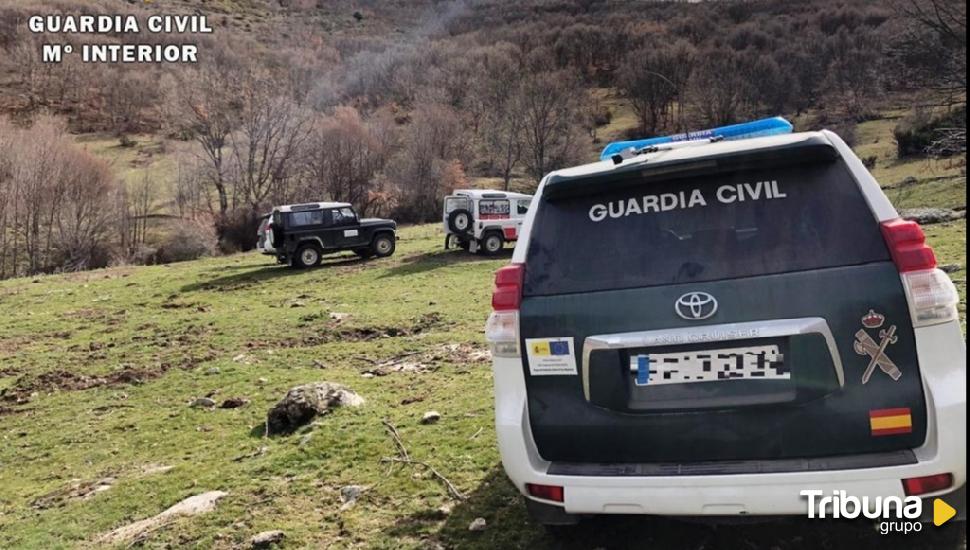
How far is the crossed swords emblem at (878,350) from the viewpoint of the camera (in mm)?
2316

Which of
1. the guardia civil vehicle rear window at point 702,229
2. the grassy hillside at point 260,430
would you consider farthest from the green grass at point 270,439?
the guardia civil vehicle rear window at point 702,229

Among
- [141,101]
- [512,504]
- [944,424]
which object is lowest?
[512,504]

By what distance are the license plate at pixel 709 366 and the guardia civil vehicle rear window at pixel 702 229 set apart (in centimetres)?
29

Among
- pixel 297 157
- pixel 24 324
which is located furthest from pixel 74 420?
pixel 297 157

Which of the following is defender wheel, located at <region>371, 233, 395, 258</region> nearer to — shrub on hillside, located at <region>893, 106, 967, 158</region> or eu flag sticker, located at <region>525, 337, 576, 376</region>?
eu flag sticker, located at <region>525, 337, 576, 376</region>

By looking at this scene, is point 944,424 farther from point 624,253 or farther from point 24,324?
point 24,324

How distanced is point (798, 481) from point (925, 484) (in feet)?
1.43

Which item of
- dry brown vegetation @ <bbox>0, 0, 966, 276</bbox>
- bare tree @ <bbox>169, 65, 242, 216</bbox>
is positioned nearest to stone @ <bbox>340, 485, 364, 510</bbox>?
dry brown vegetation @ <bbox>0, 0, 966, 276</bbox>

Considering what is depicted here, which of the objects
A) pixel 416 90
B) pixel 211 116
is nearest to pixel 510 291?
pixel 211 116

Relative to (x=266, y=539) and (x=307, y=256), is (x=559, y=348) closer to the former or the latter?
(x=266, y=539)

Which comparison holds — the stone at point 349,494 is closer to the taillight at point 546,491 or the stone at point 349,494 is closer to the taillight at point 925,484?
the taillight at point 546,491

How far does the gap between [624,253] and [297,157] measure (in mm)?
45413

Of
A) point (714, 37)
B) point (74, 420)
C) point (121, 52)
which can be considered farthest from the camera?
point (714, 37)

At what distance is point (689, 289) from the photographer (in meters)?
2.52
